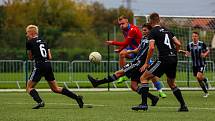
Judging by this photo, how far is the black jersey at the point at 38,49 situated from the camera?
16656 mm

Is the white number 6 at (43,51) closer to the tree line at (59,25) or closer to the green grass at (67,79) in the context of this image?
the green grass at (67,79)

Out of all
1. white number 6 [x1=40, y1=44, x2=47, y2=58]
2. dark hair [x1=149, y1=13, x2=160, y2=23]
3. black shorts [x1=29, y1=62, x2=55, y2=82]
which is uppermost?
dark hair [x1=149, y1=13, x2=160, y2=23]

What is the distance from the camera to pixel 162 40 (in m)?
15.5

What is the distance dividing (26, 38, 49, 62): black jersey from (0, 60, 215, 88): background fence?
611 inches

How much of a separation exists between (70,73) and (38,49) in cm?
1638

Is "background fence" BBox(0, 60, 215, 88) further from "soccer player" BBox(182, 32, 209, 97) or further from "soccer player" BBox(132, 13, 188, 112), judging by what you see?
"soccer player" BBox(132, 13, 188, 112)

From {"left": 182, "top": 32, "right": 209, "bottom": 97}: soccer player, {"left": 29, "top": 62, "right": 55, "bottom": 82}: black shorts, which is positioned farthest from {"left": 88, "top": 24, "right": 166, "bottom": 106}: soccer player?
{"left": 182, "top": 32, "right": 209, "bottom": 97}: soccer player

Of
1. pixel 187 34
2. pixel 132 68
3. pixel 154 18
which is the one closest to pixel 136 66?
pixel 132 68

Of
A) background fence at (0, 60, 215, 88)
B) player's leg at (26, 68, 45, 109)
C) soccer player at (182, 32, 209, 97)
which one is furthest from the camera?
background fence at (0, 60, 215, 88)

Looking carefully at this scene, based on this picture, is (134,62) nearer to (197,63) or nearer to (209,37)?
(197,63)

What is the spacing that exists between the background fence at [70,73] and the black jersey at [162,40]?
1686 centimetres

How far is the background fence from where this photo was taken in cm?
3266

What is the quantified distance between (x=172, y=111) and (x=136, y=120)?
9.20 feet

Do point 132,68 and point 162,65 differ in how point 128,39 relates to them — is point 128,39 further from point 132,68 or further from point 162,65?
point 162,65
